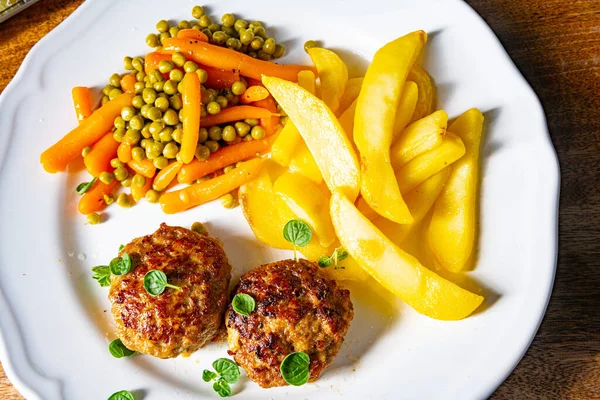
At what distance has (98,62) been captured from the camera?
491cm

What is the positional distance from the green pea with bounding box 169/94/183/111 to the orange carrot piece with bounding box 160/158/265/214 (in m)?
0.64

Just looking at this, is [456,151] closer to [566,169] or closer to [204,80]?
[566,169]

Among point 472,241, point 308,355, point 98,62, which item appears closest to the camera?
point 308,355

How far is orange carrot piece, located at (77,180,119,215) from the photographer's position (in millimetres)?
4715

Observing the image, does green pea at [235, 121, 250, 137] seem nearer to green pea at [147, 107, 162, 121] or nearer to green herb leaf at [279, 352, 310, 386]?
green pea at [147, 107, 162, 121]

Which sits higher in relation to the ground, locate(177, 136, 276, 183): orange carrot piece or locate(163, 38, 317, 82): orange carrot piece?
locate(163, 38, 317, 82): orange carrot piece

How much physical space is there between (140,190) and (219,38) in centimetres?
143

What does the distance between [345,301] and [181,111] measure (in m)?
2.00

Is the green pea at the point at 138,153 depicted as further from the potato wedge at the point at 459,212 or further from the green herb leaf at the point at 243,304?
the potato wedge at the point at 459,212

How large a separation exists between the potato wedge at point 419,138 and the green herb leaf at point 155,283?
1.81 m

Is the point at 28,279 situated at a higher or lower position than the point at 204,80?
lower

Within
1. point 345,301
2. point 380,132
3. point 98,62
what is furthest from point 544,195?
point 98,62

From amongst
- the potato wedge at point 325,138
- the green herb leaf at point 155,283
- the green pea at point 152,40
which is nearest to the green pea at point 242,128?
the potato wedge at point 325,138

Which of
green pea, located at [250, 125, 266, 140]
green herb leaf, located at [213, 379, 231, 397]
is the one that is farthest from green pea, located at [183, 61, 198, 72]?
green herb leaf, located at [213, 379, 231, 397]
